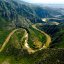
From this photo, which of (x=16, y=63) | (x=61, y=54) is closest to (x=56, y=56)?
(x=61, y=54)

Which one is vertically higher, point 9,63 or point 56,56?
point 56,56

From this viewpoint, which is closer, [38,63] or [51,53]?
[38,63]

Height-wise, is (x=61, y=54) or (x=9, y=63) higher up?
(x=61, y=54)

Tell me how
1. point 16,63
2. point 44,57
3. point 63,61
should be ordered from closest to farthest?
1. point 63,61
2. point 44,57
3. point 16,63

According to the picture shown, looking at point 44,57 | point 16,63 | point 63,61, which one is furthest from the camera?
point 16,63

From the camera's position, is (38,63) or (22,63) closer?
(38,63)

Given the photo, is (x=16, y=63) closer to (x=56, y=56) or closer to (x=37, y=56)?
(x=37, y=56)

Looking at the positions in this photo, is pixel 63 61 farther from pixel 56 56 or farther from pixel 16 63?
pixel 16 63

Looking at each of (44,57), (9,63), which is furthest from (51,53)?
(9,63)

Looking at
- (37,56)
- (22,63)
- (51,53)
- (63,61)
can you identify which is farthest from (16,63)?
(63,61)
